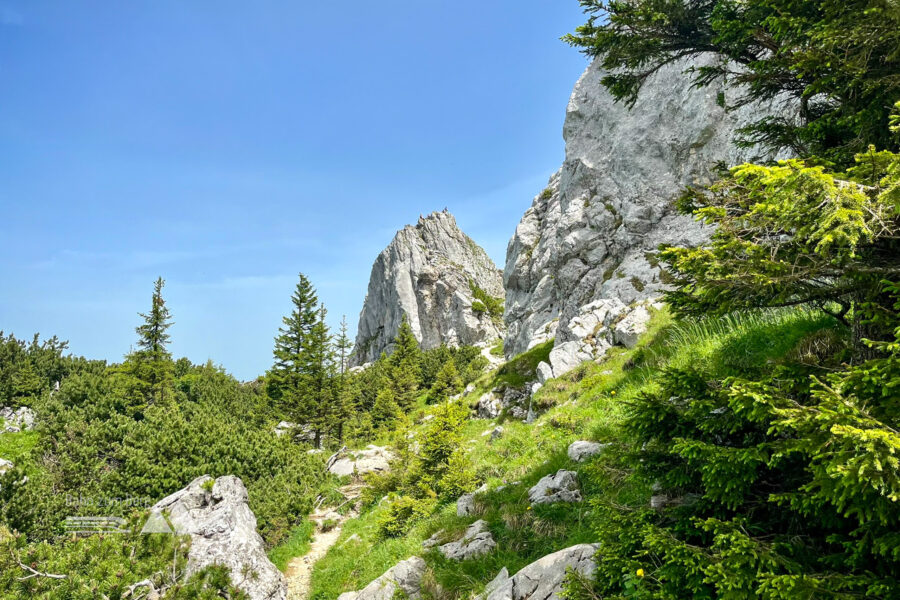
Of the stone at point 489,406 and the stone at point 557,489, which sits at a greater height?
the stone at point 489,406

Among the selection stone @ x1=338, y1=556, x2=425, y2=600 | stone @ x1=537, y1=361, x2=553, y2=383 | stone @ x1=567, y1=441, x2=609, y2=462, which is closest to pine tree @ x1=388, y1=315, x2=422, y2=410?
stone @ x1=537, y1=361, x2=553, y2=383

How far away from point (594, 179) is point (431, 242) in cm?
7222

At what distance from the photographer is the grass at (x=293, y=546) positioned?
557 inches

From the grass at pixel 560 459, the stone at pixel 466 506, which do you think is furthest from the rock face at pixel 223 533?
the stone at pixel 466 506

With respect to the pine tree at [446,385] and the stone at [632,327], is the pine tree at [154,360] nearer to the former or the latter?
the pine tree at [446,385]

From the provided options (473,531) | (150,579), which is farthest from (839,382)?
(150,579)

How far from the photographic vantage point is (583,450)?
9836 mm

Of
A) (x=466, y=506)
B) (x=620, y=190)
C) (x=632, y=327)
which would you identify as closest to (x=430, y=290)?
(x=620, y=190)

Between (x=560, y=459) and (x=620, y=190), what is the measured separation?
35.4m

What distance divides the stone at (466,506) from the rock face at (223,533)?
566 cm

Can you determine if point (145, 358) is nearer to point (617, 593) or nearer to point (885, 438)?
point (617, 593)

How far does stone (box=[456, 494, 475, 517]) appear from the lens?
10055 mm

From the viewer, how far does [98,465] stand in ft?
46.2

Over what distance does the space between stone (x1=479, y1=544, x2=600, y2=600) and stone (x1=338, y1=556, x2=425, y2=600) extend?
219 centimetres
